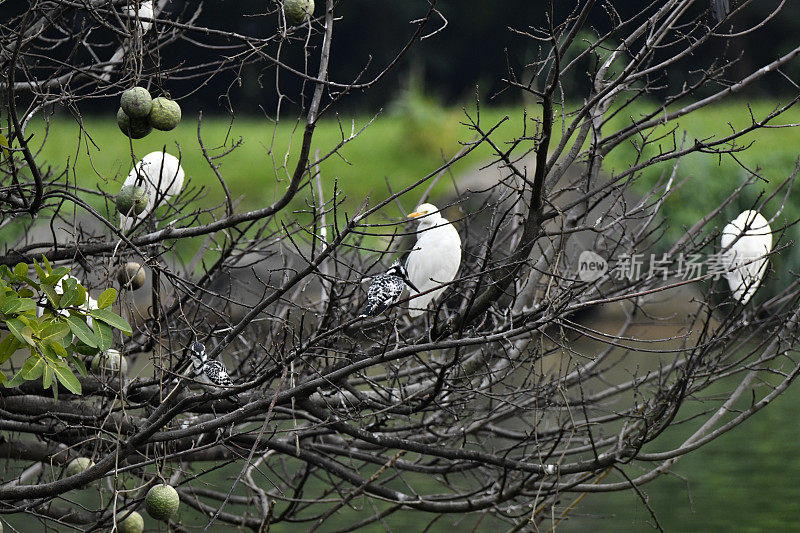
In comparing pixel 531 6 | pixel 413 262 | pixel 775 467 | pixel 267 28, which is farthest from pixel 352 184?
pixel 413 262

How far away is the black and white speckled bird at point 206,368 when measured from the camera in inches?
48.1

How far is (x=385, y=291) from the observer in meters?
1.43

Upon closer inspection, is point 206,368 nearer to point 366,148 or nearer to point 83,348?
point 83,348

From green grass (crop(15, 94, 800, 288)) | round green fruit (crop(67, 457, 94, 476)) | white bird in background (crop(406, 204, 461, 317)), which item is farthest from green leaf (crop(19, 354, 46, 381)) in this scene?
green grass (crop(15, 94, 800, 288))

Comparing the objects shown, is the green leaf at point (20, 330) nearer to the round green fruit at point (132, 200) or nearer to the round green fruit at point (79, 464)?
the round green fruit at point (132, 200)

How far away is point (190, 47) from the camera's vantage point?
351 inches

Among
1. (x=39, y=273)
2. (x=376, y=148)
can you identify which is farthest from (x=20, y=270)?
(x=376, y=148)

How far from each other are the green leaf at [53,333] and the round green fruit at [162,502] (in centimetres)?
23

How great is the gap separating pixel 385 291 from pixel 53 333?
55 cm

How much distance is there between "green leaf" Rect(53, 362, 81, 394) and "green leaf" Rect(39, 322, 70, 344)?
29 mm

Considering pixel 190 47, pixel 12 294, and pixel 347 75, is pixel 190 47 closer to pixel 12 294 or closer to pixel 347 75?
pixel 347 75

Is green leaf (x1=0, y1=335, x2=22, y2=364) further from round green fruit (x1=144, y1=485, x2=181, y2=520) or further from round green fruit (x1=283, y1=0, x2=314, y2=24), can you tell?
round green fruit (x1=283, y1=0, x2=314, y2=24)

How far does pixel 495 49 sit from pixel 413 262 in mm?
8249

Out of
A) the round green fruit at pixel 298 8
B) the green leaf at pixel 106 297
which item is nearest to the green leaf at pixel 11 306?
the green leaf at pixel 106 297
